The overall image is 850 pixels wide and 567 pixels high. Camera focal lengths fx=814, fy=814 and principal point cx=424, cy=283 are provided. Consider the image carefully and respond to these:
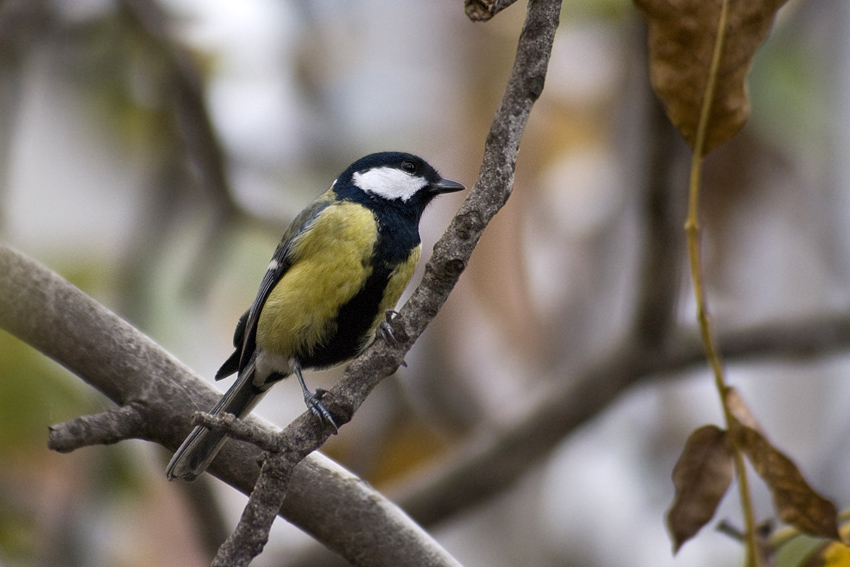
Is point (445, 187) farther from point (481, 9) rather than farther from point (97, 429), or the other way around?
point (97, 429)

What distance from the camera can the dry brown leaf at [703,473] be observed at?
1.33 m

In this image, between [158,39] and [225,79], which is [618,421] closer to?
[225,79]

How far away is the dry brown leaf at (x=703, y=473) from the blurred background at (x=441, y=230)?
4.23 ft

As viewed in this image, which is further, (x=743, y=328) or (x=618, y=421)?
(x=618, y=421)

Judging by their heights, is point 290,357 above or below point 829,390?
below

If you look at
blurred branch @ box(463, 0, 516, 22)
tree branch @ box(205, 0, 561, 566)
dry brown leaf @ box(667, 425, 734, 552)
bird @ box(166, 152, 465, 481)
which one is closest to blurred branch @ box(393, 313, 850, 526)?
bird @ box(166, 152, 465, 481)

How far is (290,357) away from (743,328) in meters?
1.69

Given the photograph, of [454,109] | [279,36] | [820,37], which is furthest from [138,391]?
[820,37]

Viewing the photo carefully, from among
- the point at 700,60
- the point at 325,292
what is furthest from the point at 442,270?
the point at 325,292

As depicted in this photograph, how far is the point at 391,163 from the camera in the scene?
8.70 feet

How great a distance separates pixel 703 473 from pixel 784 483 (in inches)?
4.8

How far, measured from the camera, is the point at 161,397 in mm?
1513

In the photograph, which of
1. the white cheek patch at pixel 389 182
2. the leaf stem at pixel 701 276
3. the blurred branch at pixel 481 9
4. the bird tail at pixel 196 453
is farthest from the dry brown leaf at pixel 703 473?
the white cheek patch at pixel 389 182

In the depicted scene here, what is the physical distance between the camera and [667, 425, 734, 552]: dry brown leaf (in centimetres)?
133
